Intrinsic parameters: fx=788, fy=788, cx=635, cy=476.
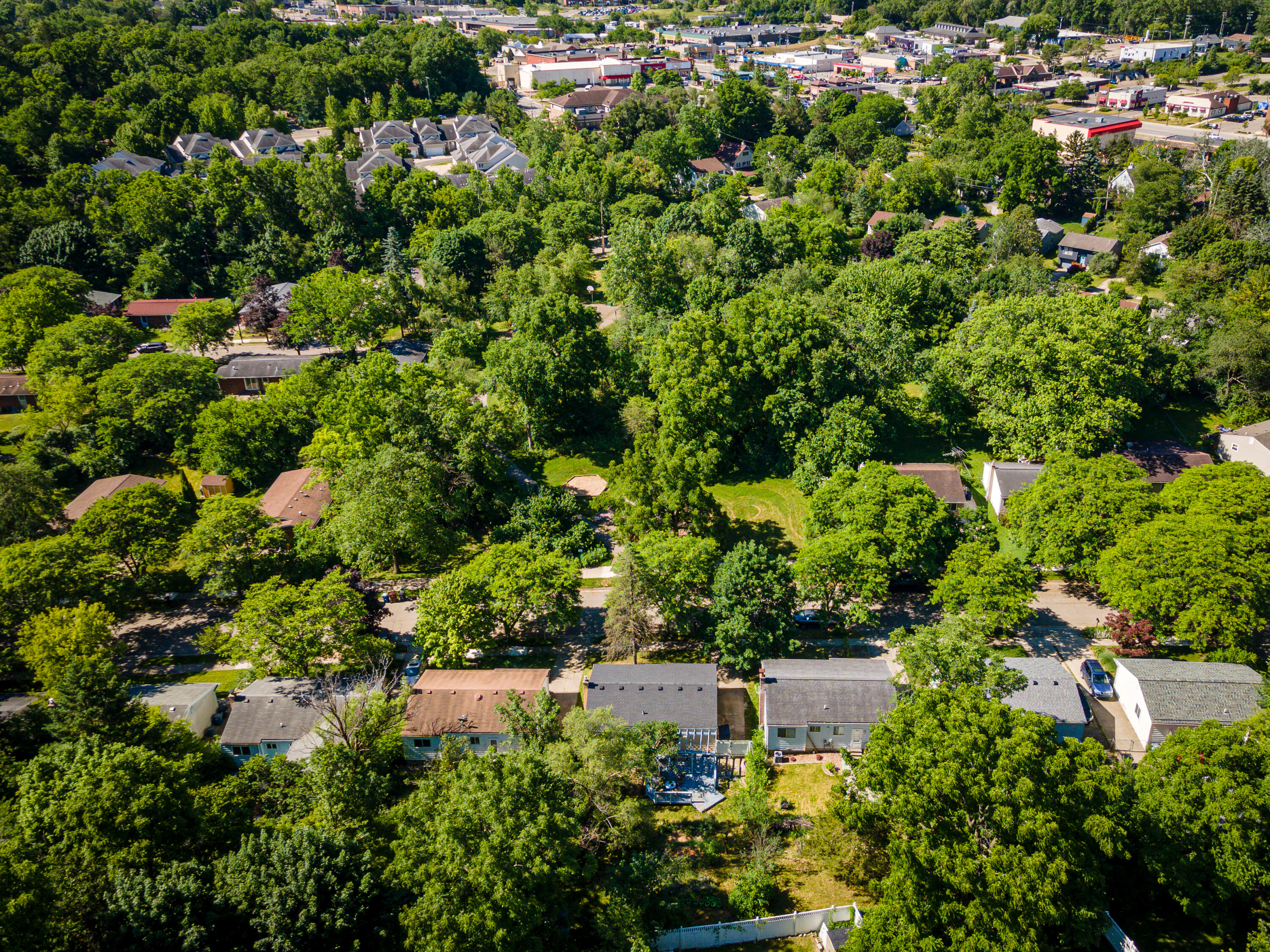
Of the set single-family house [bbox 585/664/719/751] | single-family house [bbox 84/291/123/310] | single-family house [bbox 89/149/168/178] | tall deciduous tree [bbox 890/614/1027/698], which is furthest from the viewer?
single-family house [bbox 89/149/168/178]

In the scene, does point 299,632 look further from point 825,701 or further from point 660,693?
point 825,701

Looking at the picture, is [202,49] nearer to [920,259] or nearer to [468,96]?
[468,96]

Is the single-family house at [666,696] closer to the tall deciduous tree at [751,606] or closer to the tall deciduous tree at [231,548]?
the tall deciduous tree at [751,606]

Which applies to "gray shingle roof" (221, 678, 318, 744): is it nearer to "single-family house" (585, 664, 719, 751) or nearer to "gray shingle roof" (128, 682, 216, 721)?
"gray shingle roof" (128, 682, 216, 721)

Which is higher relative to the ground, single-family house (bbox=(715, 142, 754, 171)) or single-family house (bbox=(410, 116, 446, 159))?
single-family house (bbox=(410, 116, 446, 159))

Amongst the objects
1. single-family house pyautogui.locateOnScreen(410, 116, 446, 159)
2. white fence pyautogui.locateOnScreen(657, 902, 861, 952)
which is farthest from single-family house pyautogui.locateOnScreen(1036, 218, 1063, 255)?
single-family house pyautogui.locateOnScreen(410, 116, 446, 159)

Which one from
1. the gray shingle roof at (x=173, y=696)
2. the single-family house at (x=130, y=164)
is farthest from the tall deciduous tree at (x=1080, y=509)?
the single-family house at (x=130, y=164)

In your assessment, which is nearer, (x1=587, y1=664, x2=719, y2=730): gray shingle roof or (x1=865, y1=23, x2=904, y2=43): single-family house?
(x1=587, y1=664, x2=719, y2=730): gray shingle roof

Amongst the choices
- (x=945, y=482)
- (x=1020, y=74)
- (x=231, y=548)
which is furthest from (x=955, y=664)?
(x=1020, y=74)
